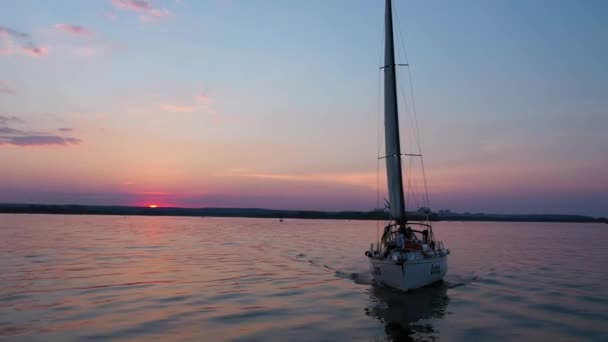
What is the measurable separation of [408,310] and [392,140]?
1197cm

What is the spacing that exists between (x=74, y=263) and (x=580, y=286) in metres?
35.4

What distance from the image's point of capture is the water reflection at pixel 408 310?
1844cm

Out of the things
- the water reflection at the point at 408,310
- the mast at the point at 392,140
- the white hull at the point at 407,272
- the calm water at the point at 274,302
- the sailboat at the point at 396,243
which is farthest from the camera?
the mast at the point at 392,140

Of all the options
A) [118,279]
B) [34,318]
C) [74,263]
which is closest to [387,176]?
[118,279]

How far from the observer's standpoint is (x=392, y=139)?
3105 cm

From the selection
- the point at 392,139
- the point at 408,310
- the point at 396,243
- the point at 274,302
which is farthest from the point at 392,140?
the point at 274,302

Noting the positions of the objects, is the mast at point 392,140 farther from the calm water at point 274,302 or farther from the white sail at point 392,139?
the calm water at point 274,302

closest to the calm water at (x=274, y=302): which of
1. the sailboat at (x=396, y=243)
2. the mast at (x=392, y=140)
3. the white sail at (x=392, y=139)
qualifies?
the sailboat at (x=396, y=243)

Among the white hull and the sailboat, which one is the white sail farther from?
the white hull

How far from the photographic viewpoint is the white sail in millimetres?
31000

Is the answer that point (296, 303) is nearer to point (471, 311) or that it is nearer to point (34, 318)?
point (471, 311)

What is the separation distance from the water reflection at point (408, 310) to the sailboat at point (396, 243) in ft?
1.78

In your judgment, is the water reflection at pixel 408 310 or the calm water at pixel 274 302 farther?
the water reflection at pixel 408 310

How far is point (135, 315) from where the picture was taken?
20.0m
